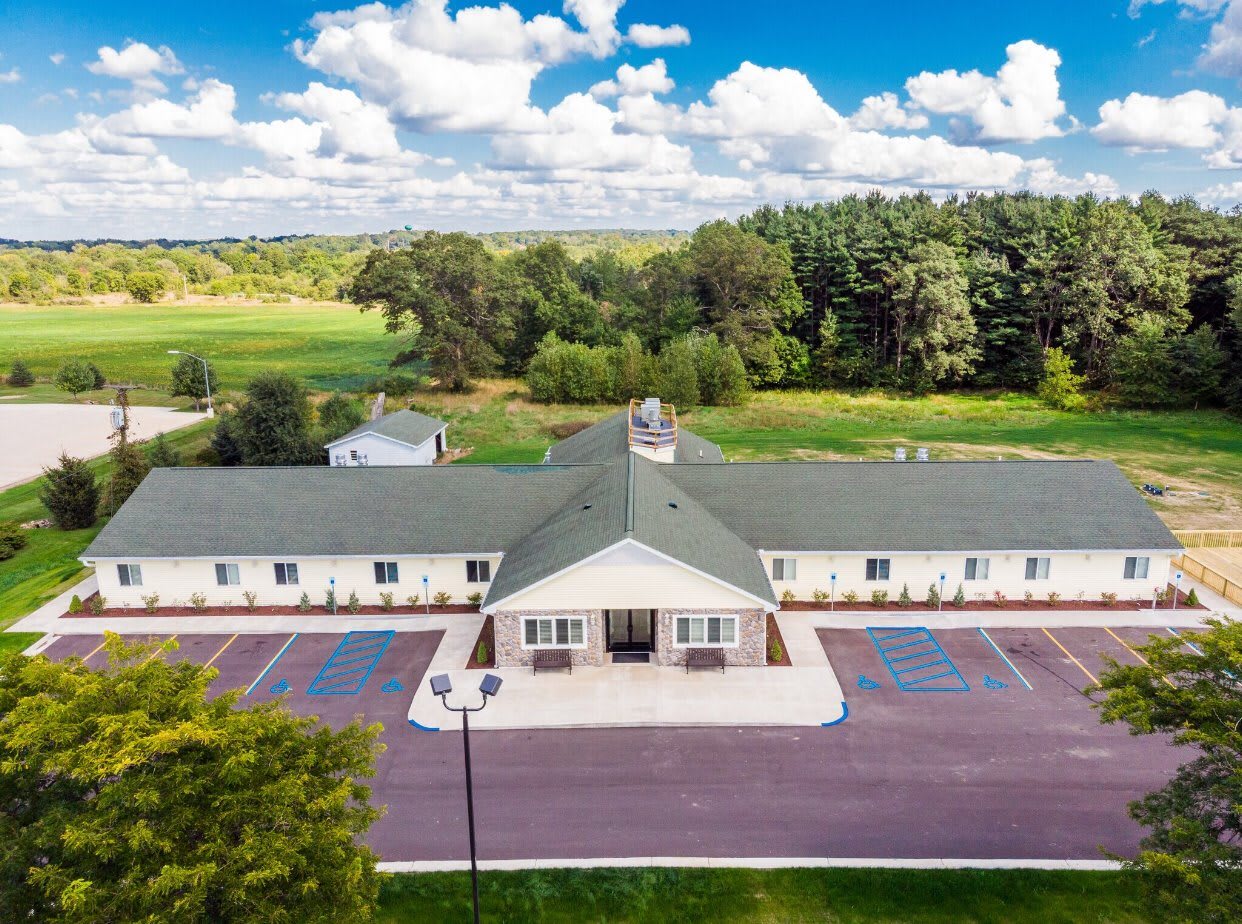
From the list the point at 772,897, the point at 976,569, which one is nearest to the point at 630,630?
the point at 772,897

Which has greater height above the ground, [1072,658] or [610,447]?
[610,447]

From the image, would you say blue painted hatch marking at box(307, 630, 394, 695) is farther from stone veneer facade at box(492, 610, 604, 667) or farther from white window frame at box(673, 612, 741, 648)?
white window frame at box(673, 612, 741, 648)

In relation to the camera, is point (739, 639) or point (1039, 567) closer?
point (739, 639)

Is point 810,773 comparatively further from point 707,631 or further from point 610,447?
point 610,447

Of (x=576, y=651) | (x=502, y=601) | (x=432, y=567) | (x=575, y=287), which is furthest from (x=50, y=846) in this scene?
(x=575, y=287)

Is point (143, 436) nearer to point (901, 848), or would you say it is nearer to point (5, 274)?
point (901, 848)

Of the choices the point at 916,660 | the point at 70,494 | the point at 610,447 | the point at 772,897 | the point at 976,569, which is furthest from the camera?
the point at 610,447
